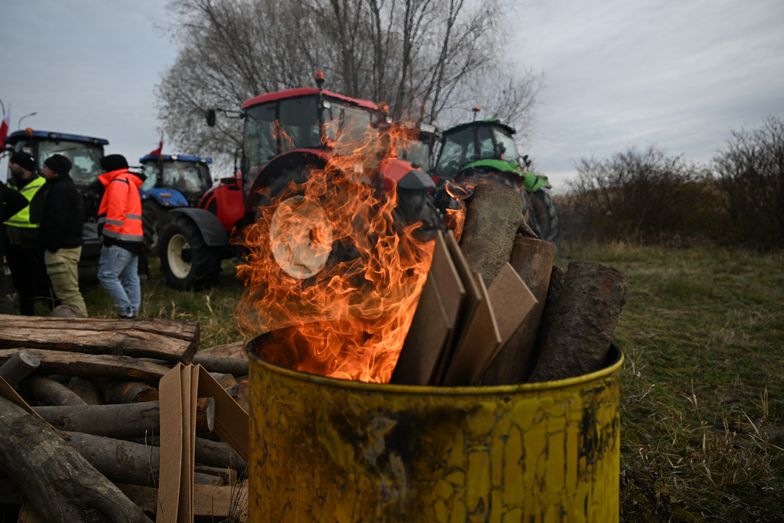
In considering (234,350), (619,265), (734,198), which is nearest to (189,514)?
(234,350)

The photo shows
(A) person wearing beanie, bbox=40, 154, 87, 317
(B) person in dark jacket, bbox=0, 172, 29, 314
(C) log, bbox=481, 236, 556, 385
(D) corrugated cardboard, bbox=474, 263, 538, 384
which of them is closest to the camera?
(D) corrugated cardboard, bbox=474, 263, 538, 384

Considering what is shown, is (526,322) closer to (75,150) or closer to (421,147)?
(421,147)

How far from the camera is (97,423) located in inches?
94.0

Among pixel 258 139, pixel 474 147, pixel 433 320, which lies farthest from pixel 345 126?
pixel 433 320

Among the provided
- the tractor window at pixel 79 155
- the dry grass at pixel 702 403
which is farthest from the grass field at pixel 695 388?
the tractor window at pixel 79 155

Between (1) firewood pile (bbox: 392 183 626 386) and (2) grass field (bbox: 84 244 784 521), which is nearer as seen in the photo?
(1) firewood pile (bbox: 392 183 626 386)

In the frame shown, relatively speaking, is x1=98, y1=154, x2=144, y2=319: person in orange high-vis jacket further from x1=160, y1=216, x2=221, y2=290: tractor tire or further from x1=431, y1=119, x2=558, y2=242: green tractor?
x1=431, y1=119, x2=558, y2=242: green tractor

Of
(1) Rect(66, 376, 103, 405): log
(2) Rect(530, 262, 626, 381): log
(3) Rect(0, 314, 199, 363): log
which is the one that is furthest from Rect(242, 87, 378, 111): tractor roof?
(2) Rect(530, 262, 626, 381): log

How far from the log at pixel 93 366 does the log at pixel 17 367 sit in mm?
112

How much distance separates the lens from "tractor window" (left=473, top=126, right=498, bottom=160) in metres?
10.7

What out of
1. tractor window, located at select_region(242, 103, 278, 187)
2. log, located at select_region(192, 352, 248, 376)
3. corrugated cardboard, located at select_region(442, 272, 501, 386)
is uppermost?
tractor window, located at select_region(242, 103, 278, 187)

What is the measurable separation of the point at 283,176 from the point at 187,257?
231 centimetres

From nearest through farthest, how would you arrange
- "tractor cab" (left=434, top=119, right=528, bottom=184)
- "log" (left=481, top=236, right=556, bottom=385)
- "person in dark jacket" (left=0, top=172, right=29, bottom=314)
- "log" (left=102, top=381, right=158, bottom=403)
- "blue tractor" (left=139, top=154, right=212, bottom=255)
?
1. "log" (left=481, top=236, right=556, bottom=385)
2. "log" (left=102, top=381, right=158, bottom=403)
3. "person in dark jacket" (left=0, top=172, right=29, bottom=314)
4. "tractor cab" (left=434, top=119, right=528, bottom=184)
5. "blue tractor" (left=139, top=154, right=212, bottom=255)

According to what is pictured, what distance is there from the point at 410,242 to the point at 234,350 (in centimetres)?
231
